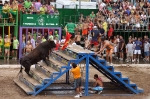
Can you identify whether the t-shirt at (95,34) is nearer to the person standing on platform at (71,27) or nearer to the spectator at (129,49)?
the person standing on platform at (71,27)

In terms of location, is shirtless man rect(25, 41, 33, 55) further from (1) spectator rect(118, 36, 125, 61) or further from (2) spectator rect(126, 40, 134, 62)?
(2) spectator rect(126, 40, 134, 62)

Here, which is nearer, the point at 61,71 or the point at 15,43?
the point at 61,71

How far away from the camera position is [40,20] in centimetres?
3572

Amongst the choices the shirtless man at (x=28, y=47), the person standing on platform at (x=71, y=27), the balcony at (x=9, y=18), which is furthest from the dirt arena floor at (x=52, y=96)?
the balcony at (x=9, y=18)

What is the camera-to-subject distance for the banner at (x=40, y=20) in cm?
3556

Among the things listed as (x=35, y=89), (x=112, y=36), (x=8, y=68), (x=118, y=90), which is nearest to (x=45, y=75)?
(x=35, y=89)

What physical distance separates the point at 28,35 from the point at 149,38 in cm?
876

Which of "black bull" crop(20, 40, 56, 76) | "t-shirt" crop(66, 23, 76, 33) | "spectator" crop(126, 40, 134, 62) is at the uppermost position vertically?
"t-shirt" crop(66, 23, 76, 33)

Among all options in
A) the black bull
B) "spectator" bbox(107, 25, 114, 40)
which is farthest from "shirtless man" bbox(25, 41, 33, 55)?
the black bull

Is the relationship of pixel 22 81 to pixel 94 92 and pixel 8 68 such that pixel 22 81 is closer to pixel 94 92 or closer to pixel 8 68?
pixel 94 92

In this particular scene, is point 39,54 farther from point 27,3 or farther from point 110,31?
point 110,31

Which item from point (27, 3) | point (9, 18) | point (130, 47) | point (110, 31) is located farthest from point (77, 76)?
point (110, 31)

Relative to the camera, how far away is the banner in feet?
117

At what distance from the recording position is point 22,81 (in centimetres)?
2502
